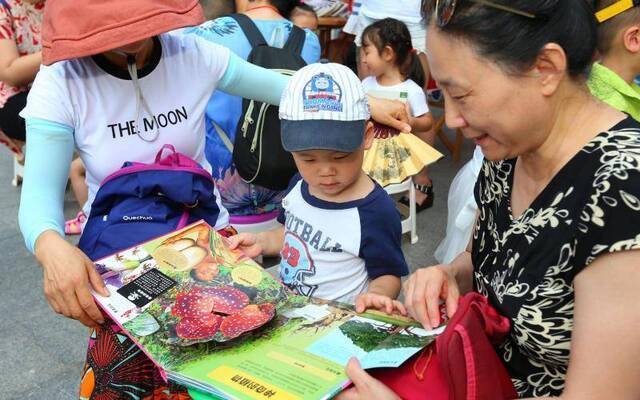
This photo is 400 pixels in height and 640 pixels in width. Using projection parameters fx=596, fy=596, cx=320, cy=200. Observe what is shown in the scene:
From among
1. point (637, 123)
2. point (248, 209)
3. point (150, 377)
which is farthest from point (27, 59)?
point (637, 123)

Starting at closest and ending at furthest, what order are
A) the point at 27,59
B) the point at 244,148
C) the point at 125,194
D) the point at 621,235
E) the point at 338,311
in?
the point at 621,235, the point at 338,311, the point at 125,194, the point at 244,148, the point at 27,59

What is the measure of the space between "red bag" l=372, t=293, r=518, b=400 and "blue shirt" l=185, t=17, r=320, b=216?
5.39 ft

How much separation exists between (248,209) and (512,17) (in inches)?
73.3

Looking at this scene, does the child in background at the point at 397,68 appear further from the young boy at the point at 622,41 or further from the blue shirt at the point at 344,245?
the blue shirt at the point at 344,245

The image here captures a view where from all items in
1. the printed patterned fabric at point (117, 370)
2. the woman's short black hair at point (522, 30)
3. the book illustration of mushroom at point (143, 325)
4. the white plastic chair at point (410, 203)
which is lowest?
the white plastic chair at point (410, 203)

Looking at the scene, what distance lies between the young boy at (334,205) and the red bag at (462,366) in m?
0.48

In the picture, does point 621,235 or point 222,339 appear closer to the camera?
point 621,235

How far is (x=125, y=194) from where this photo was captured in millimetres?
1610

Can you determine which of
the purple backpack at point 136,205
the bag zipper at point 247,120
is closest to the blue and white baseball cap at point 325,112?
the purple backpack at point 136,205

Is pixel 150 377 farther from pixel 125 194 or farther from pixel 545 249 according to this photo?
pixel 545 249

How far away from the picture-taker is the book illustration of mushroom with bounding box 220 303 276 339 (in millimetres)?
1239

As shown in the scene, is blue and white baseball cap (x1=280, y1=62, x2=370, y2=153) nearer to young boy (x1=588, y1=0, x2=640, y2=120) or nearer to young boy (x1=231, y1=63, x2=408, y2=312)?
young boy (x1=231, y1=63, x2=408, y2=312)

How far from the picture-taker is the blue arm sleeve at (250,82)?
6.20 feet

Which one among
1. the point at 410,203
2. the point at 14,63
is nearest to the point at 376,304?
the point at 410,203
